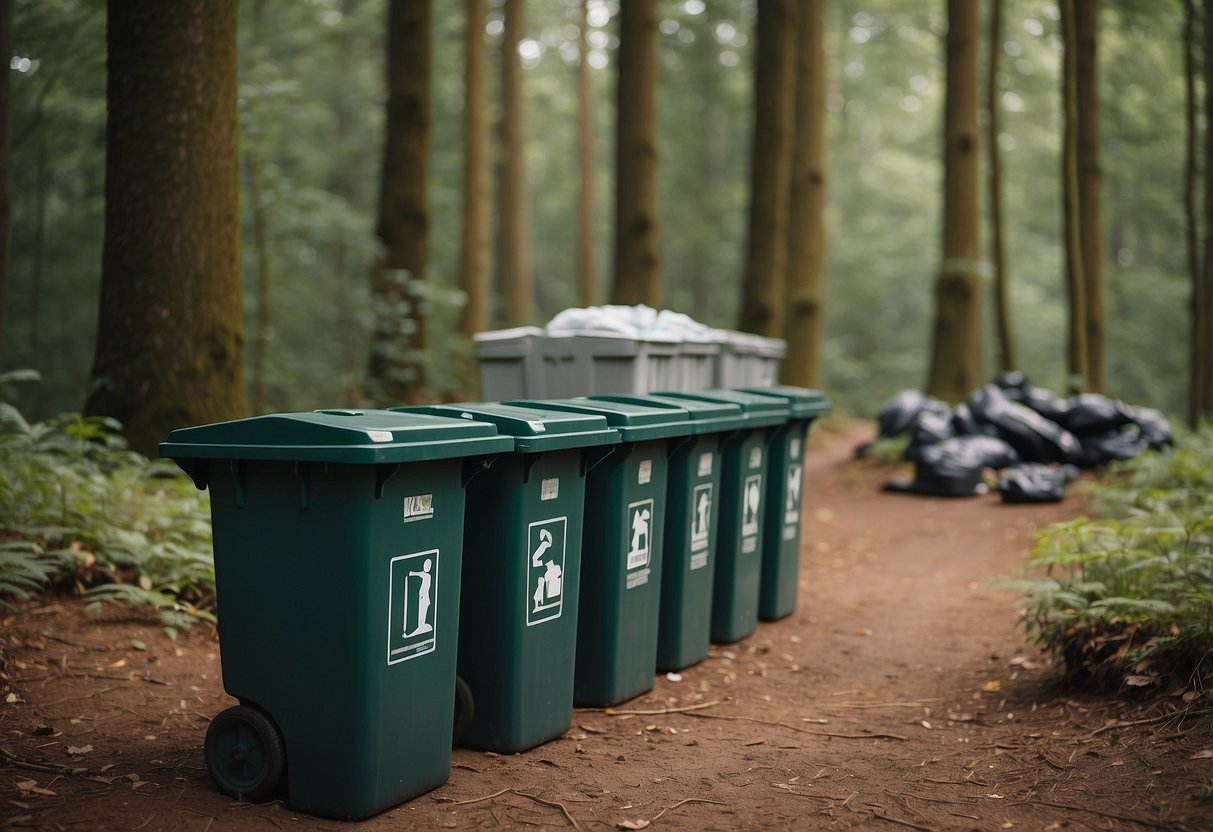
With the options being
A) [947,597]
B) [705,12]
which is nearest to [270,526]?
[947,597]

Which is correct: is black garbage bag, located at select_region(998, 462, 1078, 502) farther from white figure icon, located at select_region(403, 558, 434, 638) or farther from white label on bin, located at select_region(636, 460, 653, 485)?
white figure icon, located at select_region(403, 558, 434, 638)

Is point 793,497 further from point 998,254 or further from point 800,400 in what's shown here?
point 998,254

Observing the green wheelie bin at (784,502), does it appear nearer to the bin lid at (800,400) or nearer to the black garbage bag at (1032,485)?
the bin lid at (800,400)

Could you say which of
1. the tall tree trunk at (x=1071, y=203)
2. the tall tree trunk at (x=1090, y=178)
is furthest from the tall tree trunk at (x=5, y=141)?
the tall tree trunk at (x=1090, y=178)

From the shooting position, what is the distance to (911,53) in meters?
29.7

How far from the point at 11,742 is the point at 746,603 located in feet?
13.1

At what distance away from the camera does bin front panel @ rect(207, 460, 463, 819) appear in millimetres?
3789

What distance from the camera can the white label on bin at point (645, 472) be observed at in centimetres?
548

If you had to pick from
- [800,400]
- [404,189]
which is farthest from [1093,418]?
[404,189]

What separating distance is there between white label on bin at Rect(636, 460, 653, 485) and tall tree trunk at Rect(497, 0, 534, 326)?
58.9 feet

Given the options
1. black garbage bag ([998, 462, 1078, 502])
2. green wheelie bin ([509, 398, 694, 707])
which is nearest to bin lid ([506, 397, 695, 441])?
green wheelie bin ([509, 398, 694, 707])

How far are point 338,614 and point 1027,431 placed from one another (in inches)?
425

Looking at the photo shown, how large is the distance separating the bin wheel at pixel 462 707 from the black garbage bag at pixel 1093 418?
10460 millimetres

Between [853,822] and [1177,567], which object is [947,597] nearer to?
[1177,567]
